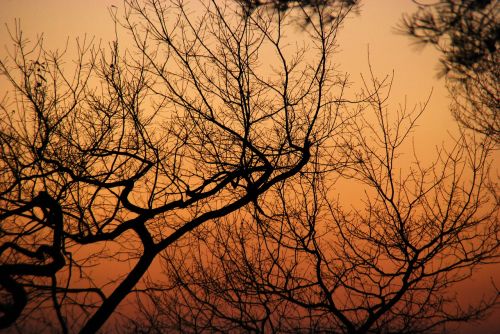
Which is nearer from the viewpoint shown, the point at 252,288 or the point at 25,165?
the point at 25,165

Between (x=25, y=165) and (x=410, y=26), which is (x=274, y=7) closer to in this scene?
(x=410, y=26)

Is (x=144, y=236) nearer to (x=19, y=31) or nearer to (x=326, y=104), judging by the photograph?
(x=326, y=104)

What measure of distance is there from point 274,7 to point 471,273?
454 centimetres

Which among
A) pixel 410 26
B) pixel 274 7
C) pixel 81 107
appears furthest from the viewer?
pixel 81 107

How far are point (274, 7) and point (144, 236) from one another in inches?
130

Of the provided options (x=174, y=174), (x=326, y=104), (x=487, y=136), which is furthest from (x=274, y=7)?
(x=487, y=136)

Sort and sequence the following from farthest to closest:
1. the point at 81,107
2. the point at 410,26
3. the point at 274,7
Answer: the point at 81,107
the point at 274,7
the point at 410,26

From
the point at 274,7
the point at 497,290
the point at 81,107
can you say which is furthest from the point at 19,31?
the point at 497,290

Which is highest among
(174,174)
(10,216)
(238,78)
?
(238,78)

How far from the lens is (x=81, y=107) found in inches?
293

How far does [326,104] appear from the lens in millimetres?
7297

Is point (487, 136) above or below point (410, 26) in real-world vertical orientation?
above

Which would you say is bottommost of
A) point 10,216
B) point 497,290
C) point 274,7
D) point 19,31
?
point 497,290

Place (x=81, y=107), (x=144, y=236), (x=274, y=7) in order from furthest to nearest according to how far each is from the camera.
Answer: (x=81, y=107) → (x=144, y=236) → (x=274, y=7)
